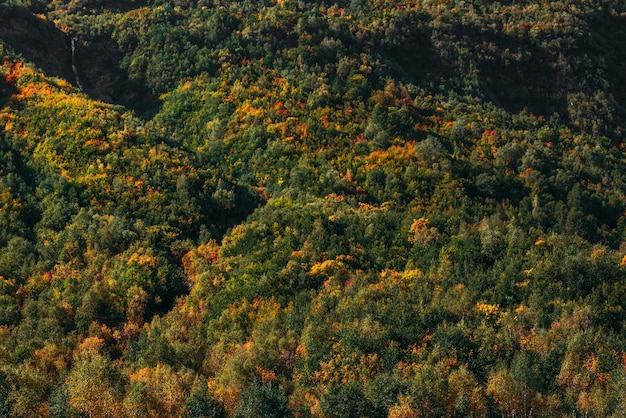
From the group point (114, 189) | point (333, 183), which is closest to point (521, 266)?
point (333, 183)

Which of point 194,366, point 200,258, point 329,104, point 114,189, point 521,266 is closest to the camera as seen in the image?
point 194,366

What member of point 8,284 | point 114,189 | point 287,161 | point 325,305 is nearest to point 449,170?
point 287,161

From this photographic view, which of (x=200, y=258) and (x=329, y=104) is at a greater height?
(x=329, y=104)

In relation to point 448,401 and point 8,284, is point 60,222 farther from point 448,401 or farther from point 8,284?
point 448,401

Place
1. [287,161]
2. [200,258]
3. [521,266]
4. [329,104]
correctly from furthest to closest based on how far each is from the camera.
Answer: [329,104]
[287,161]
[200,258]
[521,266]

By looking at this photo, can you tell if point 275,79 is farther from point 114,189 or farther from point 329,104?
point 114,189

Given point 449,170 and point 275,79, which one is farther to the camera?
point 275,79
